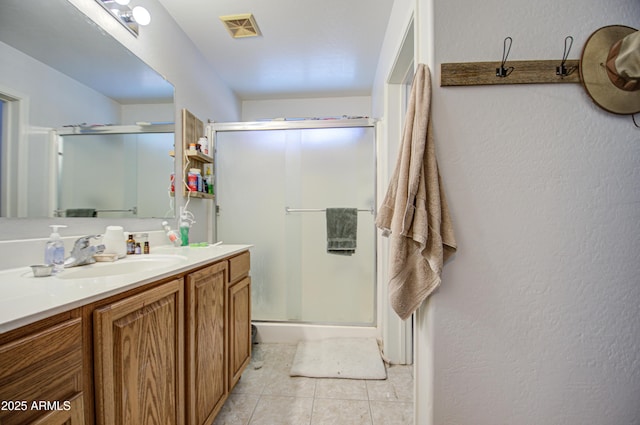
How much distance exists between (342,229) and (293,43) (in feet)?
4.85

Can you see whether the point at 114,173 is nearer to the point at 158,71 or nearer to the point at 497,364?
the point at 158,71

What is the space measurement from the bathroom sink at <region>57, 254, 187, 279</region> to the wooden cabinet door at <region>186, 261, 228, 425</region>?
14cm

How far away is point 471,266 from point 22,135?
1.63 meters

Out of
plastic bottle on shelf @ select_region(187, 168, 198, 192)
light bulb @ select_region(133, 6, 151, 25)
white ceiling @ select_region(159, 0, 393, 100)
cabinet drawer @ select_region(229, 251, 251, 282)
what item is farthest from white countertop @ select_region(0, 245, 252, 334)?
white ceiling @ select_region(159, 0, 393, 100)

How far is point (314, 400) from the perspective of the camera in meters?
1.31

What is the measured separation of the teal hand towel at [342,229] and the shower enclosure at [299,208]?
2.2 inches

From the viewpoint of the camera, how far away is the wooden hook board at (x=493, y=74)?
0.82 metres

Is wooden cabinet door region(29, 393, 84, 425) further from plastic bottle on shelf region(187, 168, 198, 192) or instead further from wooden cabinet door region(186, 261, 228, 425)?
plastic bottle on shelf region(187, 168, 198, 192)

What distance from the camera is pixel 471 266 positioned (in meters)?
0.83

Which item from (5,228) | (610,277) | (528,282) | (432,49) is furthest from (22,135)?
(610,277)

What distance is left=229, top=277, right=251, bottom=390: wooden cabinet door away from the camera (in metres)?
1.23

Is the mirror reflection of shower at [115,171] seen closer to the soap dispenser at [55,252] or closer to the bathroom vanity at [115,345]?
the soap dispenser at [55,252]

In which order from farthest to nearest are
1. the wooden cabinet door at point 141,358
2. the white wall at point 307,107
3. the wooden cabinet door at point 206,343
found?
the white wall at point 307,107 → the wooden cabinet door at point 206,343 → the wooden cabinet door at point 141,358

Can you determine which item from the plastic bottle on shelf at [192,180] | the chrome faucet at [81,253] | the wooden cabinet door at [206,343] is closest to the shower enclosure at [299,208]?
the plastic bottle on shelf at [192,180]
